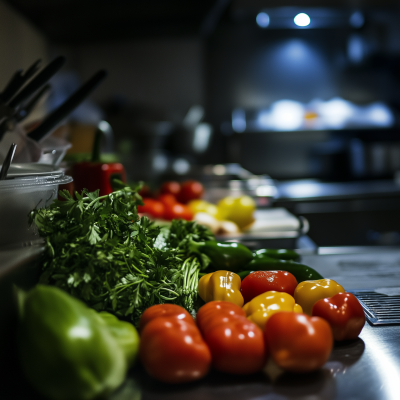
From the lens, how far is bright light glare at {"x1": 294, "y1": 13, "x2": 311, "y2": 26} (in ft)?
7.61

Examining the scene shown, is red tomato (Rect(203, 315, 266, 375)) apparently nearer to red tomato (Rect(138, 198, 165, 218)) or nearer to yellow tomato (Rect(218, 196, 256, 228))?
yellow tomato (Rect(218, 196, 256, 228))

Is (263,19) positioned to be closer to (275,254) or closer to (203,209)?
(203,209)

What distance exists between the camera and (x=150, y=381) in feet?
1.59

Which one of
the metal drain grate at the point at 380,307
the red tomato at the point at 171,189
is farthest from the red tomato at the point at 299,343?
the red tomato at the point at 171,189

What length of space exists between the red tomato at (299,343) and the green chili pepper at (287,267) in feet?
0.99

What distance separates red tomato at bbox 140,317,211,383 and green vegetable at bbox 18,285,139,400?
39 millimetres

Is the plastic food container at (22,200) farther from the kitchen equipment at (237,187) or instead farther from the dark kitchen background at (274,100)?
the dark kitchen background at (274,100)

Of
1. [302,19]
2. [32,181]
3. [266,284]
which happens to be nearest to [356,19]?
[302,19]

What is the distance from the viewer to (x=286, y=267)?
811 mm

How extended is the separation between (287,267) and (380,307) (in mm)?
169

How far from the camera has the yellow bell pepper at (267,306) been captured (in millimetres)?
570

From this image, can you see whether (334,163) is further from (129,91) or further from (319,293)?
(319,293)

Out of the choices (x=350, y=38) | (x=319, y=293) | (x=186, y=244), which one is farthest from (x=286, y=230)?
(x=350, y=38)

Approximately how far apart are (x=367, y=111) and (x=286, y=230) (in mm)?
2715
